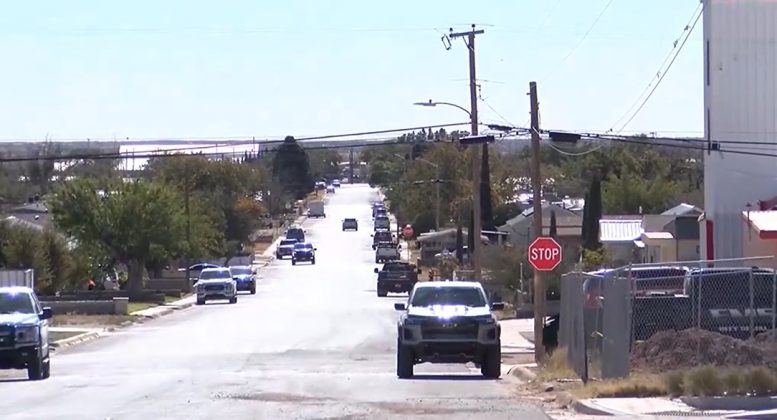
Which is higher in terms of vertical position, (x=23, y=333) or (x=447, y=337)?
(x=23, y=333)

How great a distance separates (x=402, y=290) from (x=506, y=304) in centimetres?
1271

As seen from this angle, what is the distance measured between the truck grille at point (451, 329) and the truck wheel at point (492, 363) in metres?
0.56

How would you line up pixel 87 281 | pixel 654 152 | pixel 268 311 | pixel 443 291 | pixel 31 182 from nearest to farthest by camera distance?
pixel 443 291 → pixel 268 311 → pixel 87 281 → pixel 654 152 → pixel 31 182

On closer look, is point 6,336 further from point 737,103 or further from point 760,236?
point 737,103

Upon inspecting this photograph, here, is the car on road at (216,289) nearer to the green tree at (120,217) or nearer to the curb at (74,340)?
the green tree at (120,217)

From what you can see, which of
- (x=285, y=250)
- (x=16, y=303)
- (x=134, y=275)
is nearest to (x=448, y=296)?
(x=16, y=303)

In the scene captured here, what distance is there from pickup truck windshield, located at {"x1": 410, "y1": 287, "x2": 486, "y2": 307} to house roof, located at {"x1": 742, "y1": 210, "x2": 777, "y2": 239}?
629 inches

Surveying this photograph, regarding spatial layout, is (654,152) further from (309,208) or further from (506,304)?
(506,304)

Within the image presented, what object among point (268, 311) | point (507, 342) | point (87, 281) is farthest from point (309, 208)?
point (507, 342)

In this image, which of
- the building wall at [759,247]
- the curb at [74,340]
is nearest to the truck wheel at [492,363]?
the curb at [74,340]

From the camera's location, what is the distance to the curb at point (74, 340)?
40253 millimetres

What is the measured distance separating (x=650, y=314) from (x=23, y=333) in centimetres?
1202

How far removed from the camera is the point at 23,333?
2736cm

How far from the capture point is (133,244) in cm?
7394
